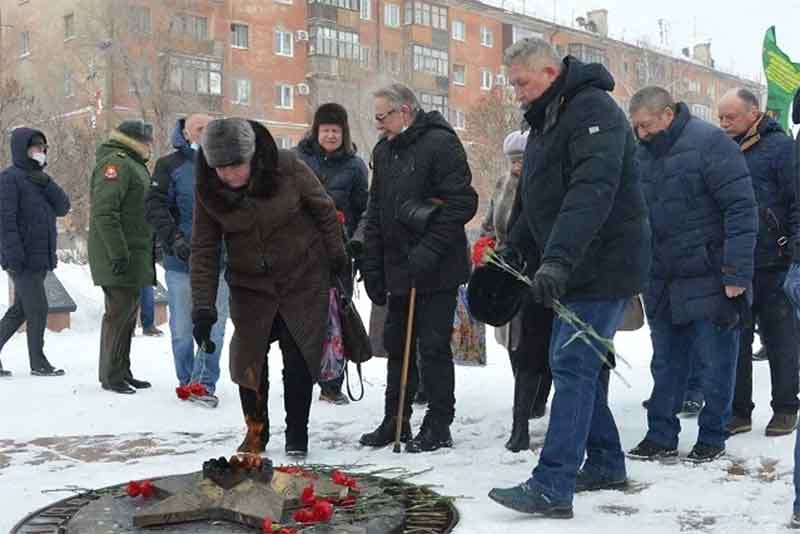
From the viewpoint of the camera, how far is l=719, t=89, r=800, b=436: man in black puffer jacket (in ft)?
19.7

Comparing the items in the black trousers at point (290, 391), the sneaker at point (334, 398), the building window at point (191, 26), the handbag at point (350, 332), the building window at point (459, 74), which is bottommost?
the sneaker at point (334, 398)

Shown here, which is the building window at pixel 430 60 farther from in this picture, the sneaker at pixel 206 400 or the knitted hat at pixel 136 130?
the sneaker at pixel 206 400

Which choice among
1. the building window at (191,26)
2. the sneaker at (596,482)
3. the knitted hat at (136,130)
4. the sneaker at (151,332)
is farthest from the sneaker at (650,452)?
the building window at (191,26)

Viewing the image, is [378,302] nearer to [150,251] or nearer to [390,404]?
[390,404]

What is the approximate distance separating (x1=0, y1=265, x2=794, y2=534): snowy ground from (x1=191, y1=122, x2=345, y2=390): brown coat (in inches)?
25.9

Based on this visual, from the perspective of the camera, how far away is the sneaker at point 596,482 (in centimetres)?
466

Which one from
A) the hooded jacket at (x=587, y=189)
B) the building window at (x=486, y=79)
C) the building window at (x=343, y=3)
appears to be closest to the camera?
the hooded jacket at (x=587, y=189)

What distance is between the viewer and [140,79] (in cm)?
3234

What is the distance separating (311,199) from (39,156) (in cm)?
441

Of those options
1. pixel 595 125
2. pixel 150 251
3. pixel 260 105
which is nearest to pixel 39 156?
pixel 150 251

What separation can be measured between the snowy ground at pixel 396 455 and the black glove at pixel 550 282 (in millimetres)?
911

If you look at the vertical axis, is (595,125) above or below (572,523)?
above

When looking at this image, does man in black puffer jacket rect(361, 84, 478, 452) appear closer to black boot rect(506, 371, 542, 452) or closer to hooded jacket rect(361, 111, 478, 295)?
hooded jacket rect(361, 111, 478, 295)

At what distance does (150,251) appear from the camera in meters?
7.91
